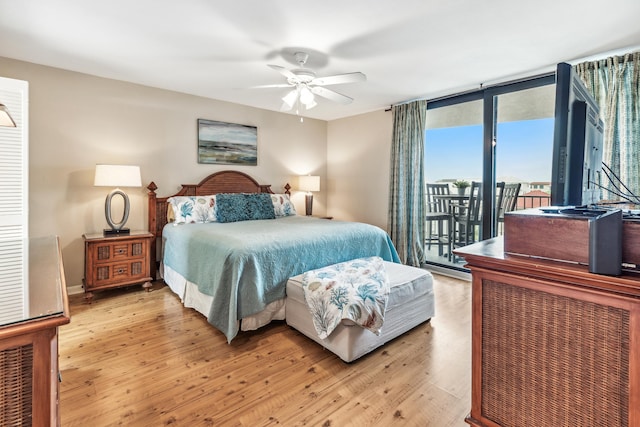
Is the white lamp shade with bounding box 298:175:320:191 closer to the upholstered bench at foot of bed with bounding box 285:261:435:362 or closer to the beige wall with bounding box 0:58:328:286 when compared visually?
the beige wall with bounding box 0:58:328:286

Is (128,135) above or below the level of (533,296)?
above

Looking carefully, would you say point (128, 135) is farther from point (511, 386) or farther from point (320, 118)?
point (511, 386)

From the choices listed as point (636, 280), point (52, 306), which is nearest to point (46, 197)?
point (52, 306)

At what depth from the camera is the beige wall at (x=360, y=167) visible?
16.4ft

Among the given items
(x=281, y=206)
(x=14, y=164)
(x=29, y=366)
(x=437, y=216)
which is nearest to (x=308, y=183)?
(x=281, y=206)

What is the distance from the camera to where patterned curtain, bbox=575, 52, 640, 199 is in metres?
2.72

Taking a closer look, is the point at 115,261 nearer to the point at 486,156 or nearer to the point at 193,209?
the point at 193,209

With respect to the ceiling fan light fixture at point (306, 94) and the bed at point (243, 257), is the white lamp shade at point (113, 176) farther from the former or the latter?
the ceiling fan light fixture at point (306, 94)

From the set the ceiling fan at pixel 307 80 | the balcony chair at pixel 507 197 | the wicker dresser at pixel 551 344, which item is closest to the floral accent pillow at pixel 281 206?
the ceiling fan at pixel 307 80

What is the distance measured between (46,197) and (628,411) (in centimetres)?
446

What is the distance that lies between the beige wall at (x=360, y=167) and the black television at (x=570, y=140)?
3868mm

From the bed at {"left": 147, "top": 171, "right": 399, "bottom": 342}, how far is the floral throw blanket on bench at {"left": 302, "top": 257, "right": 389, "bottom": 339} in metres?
0.30

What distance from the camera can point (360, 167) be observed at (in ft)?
17.5

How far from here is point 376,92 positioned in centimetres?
409
